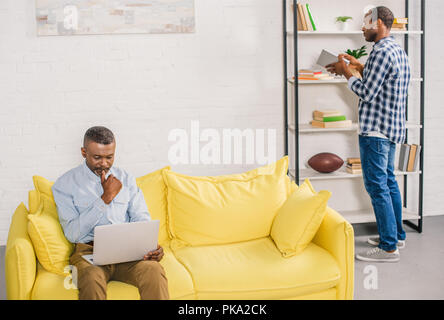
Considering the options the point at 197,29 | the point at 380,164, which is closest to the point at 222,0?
the point at 197,29

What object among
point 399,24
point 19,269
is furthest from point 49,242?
point 399,24

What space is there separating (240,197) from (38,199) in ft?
3.60

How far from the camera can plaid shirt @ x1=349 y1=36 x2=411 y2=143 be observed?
343cm

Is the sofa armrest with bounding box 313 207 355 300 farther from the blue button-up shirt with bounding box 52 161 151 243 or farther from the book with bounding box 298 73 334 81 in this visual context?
the book with bounding box 298 73 334 81

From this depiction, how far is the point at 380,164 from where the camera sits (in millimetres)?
3559

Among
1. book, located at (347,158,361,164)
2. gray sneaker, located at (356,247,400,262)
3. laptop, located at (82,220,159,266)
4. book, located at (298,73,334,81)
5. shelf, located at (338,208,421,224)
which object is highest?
book, located at (298,73,334,81)

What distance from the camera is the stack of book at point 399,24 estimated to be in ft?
13.1

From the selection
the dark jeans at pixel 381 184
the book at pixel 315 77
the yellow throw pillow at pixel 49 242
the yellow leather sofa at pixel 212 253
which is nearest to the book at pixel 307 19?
the book at pixel 315 77

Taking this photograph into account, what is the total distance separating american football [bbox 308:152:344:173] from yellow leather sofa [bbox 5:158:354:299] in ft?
3.37

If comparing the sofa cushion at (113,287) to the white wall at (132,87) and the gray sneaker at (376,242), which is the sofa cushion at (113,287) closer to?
the white wall at (132,87)

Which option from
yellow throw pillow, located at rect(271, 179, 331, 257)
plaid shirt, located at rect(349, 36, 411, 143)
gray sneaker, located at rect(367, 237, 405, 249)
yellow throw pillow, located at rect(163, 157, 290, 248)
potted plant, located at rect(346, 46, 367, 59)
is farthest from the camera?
potted plant, located at rect(346, 46, 367, 59)

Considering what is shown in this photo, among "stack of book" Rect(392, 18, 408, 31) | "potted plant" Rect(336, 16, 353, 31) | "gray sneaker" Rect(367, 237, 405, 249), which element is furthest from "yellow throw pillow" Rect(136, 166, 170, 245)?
"stack of book" Rect(392, 18, 408, 31)

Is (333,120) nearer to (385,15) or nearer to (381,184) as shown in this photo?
(381,184)

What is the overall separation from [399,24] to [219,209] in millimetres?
2235
